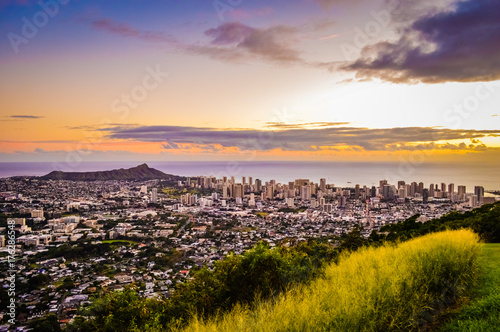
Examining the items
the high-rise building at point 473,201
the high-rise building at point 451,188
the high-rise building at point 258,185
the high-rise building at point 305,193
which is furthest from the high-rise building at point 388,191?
the high-rise building at point 258,185

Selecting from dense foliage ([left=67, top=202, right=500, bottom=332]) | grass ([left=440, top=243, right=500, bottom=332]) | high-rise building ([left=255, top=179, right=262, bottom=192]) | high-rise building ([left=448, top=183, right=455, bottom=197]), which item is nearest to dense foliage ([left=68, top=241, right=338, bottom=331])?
dense foliage ([left=67, top=202, right=500, bottom=332])

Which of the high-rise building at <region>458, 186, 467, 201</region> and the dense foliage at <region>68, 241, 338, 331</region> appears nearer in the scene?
the dense foliage at <region>68, 241, 338, 331</region>

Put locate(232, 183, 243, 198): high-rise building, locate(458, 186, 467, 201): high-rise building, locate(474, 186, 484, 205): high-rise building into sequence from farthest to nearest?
locate(232, 183, 243, 198): high-rise building < locate(458, 186, 467, 201): high-rise building < locate(474, 186, 484, 205): high-rise building

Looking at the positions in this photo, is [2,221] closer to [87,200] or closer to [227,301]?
[87,200]

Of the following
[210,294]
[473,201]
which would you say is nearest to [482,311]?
[210,294]

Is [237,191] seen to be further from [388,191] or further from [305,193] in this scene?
[388,191]

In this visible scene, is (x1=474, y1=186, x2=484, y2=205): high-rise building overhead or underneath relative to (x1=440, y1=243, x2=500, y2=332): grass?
underneath

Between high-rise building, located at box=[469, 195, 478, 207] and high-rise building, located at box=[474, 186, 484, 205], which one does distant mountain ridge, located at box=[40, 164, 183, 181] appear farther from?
high-rise building, located at box=[474, 186, 484, 205]
